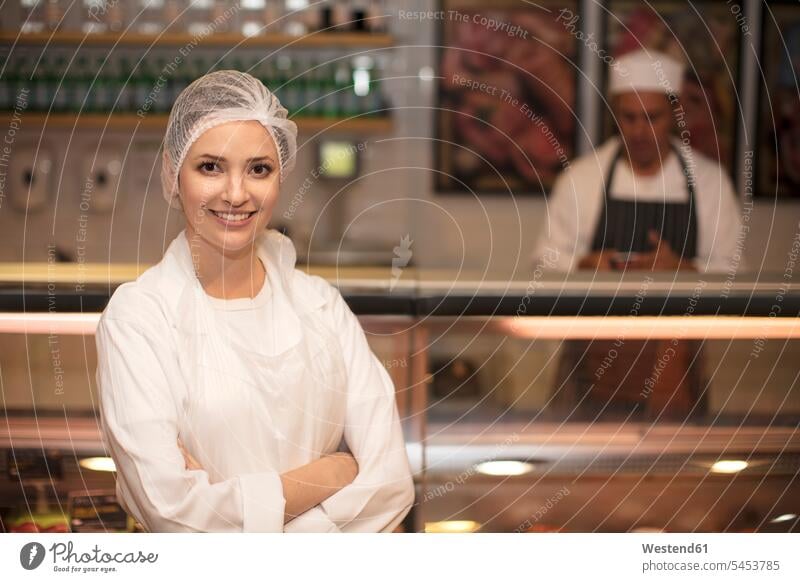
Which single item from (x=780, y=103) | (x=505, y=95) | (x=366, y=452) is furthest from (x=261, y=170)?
(x=780, y=103)

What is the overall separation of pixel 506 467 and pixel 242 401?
1.13 ft

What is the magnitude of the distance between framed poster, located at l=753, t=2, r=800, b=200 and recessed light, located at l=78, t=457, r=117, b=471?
2517 millimetres

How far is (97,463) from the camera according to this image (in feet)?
3.88

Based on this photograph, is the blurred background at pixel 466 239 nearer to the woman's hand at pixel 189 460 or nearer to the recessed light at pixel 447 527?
the recessed light at pixel 447 527

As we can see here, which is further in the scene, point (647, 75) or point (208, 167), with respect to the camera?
point (647, 75)

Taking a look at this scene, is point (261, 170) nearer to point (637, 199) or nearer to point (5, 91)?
point (637, 199)

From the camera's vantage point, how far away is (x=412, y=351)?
4.25ft

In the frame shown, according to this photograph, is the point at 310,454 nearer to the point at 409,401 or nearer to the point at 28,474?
the point at 409,401

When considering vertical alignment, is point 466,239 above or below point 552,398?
above

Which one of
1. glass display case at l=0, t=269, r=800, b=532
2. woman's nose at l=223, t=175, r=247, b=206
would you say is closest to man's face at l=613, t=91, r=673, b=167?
glass display case at l=0, t=269, r=800, b=532

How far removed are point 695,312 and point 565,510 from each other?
0.30 metres

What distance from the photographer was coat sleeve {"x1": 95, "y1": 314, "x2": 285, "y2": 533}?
103 centimetres

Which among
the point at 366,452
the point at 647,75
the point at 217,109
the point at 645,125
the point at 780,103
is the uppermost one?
the point at 780,103

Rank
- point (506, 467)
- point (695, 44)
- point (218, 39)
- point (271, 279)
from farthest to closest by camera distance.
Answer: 1. point (695, 44)
2. point (218, 39)
3. point (506, 467)
4. point (271, 279)
